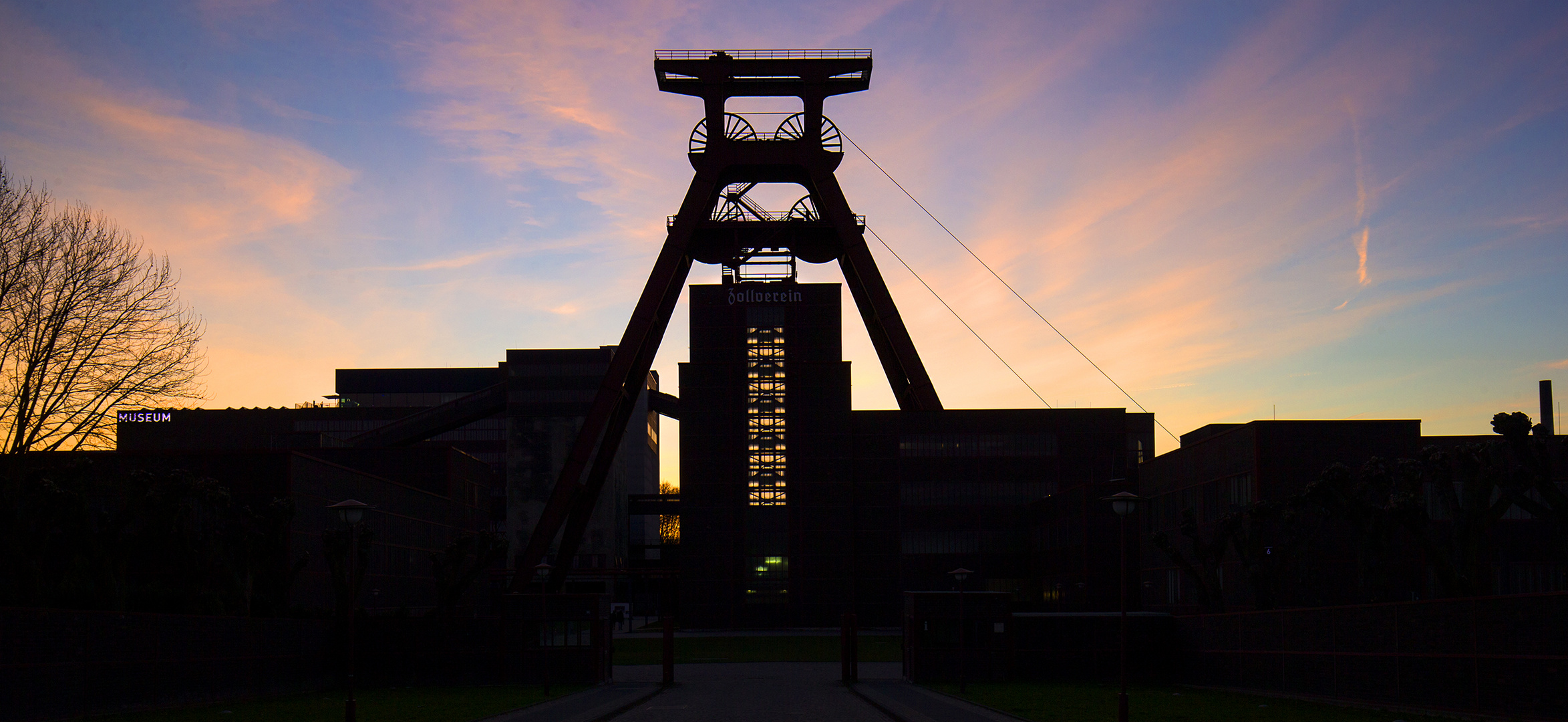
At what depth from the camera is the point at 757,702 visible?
32875mm

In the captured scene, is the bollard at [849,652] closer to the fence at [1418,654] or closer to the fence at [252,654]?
the fence at [252,654]

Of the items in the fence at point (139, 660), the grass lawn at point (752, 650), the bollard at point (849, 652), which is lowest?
the grass lawn at point (752, 650)

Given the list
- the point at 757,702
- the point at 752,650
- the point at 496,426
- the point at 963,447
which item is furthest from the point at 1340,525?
the point at 496,426

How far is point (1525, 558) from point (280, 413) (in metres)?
126

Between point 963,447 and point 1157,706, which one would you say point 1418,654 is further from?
point 963,447

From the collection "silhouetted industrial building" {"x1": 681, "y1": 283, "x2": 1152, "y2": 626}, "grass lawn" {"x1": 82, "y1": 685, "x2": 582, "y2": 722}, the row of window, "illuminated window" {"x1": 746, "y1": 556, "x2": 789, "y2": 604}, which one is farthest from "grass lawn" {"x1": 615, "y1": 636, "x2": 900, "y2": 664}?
the row of window

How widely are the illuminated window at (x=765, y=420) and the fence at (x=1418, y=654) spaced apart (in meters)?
66.5

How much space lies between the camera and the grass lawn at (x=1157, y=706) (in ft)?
86.9

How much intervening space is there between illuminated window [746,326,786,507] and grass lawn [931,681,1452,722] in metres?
63.2

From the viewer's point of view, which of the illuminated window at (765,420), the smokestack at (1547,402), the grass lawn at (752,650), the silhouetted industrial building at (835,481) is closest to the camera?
the grass lawn at (752,650)

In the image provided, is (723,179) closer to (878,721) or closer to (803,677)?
(803,677)

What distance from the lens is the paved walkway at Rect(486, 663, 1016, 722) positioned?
27.8 metres

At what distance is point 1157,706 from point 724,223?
68149mm

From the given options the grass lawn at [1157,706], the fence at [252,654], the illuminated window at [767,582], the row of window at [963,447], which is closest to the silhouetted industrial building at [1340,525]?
the grass lawn at [1157,706]
